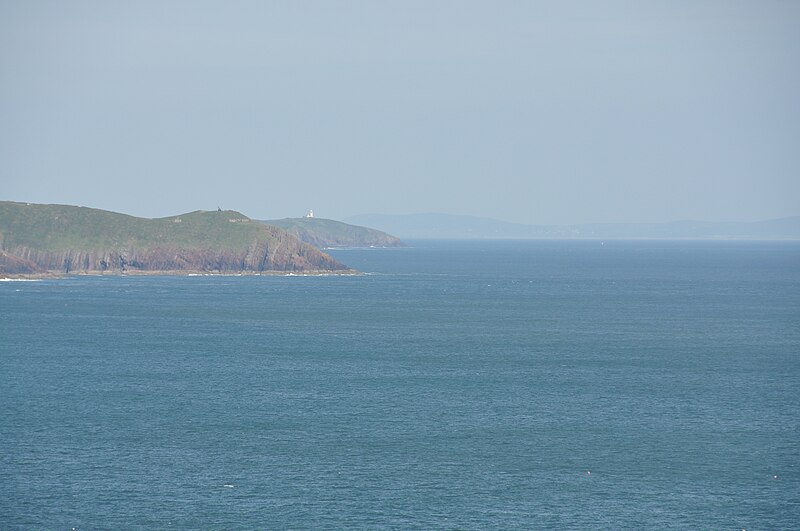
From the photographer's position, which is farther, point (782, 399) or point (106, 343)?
point (106, 343)

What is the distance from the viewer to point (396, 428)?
84.1m

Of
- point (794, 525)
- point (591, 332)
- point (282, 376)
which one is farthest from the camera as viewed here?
point (591, 332)

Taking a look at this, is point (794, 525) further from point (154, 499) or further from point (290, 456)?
point (154, 499)

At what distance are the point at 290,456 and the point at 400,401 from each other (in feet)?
67.4

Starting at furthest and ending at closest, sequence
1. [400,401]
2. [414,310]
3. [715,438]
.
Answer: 1. [414,310]
2. [400,401]
3. [715,438]

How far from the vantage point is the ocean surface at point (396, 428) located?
6500cm

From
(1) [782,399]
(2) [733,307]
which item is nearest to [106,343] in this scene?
(1) [782,399]

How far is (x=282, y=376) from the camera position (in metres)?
109

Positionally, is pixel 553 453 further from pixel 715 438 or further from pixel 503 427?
pixel 715 438

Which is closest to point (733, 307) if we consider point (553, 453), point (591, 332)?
point (591, 332)

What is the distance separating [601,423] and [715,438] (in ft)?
31.2

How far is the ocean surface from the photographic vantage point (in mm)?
65000

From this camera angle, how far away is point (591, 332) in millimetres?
148625

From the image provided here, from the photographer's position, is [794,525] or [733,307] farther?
[733,307]
